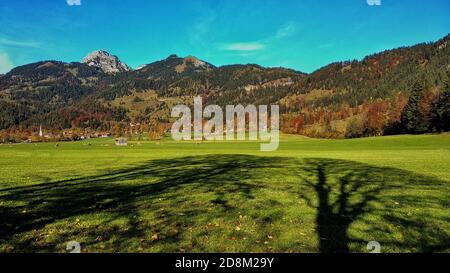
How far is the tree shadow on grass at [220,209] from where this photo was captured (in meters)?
9.93

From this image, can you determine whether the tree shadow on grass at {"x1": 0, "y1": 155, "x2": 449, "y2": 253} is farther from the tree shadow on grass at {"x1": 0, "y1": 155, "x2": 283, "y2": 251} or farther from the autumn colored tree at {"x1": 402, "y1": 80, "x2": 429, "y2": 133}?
the autumn colored tree at {"x1": 402, "y1": 80, "x2": 429, "y2": 133}

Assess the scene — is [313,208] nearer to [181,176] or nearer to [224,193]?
[224,193]

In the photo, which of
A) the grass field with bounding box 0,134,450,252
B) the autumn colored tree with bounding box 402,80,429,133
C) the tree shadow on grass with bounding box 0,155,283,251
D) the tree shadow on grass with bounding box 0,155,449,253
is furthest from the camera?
the autumn colored tree with bounding box 402,80,429,133

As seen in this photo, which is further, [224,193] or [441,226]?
[224,193]

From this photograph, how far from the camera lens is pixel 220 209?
45.1ft

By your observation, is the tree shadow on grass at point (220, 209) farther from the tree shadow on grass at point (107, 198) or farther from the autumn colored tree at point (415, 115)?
the autumn colored tree at point (415, 115)

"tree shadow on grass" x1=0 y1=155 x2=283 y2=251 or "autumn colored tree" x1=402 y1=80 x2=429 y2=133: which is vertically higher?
"autumn colored tree" x1=402 y1=80 x2=429 y2=133

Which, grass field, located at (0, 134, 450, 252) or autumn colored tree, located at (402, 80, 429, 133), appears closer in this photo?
grass field, located at (0, 134, 450, 252)

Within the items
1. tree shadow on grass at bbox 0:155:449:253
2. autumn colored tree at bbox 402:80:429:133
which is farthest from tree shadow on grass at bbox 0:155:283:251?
autumn colored tree at bbox 402:80:429:133

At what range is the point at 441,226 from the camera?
11539 mm

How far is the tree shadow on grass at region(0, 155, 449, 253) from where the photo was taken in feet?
32.6
